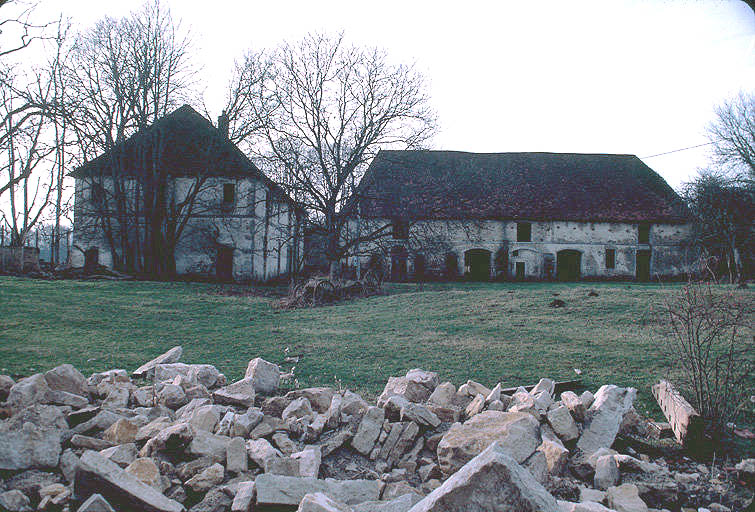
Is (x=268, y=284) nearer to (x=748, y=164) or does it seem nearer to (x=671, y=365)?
(x=671, y=365)

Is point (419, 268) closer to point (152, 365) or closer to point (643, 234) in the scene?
point (643, 234)

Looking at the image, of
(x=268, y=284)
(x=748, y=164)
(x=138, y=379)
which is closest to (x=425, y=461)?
(x=138, y=379)

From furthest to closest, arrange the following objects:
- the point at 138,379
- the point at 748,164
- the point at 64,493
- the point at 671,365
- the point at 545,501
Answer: the point at 748,164
the point at 671,365
the point at 138,379
the point at 64,493
the point at 545,501

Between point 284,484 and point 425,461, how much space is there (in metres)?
1.50

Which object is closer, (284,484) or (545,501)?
(545,501)

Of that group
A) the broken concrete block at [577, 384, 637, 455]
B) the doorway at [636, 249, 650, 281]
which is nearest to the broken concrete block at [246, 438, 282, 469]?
the broken concrete block at [577, 384, 637, 455]

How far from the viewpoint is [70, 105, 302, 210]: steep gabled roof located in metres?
26.2

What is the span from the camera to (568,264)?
106 feet

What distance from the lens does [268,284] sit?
91.7 feet

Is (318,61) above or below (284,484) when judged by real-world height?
above

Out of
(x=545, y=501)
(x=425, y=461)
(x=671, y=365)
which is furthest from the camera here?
(x=671, y=365)

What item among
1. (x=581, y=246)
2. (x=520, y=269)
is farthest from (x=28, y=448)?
(x=581, y=246)

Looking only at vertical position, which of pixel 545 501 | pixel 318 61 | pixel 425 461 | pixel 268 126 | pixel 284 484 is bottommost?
pixel 425 461

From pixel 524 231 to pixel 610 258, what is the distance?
5771 millimetres
